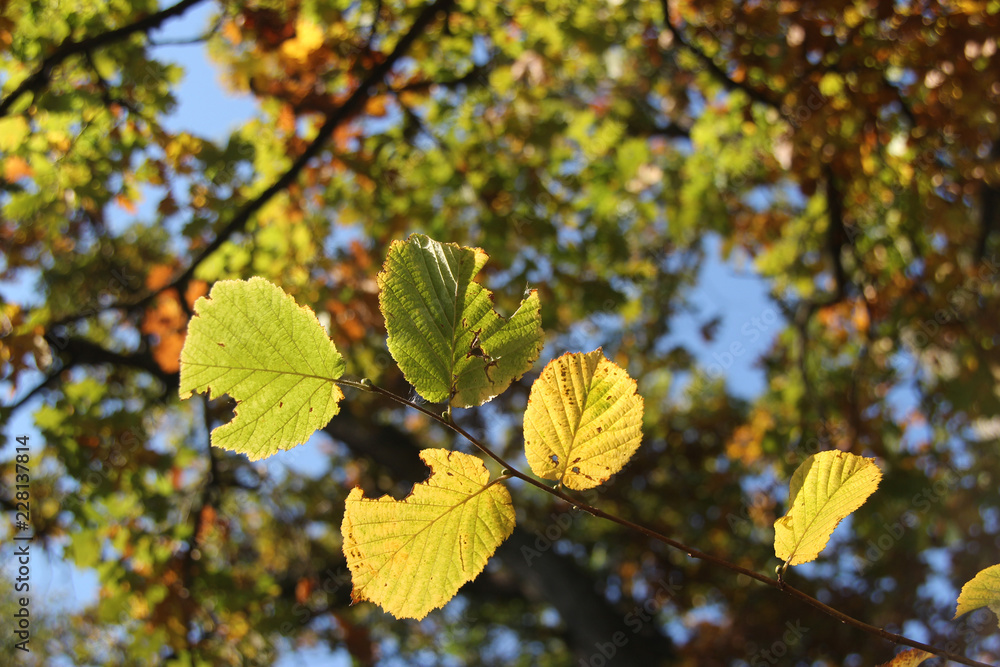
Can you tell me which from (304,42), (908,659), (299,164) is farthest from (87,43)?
(908,659)

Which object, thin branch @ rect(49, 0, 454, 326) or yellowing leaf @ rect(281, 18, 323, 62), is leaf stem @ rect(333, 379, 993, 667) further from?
yellowing leaf @ rect(281, 18, 323, 62)

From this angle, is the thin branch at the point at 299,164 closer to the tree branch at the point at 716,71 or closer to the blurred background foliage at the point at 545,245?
the blurred background foliage at the point at 545,245

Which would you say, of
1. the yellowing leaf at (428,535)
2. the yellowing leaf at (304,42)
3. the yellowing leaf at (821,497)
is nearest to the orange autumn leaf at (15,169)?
the yellowing leaf at (304,42)

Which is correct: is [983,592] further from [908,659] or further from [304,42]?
[304,42]

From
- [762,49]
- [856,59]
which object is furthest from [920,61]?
[762,49]

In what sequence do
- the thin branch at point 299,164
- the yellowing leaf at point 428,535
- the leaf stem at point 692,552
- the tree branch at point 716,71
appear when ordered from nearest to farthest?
the leaf stem at point 692,552
the yellowing leaf at point 428,535
the thin branch at point 299,164
the tree branch at point 716,71

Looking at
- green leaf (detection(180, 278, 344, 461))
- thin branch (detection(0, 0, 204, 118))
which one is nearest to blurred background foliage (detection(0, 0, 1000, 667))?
thin branch (detection(0, 0, 204, 118))

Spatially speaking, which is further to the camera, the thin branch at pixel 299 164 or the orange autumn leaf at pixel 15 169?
the orange autumn leaf at pixel 15 169
